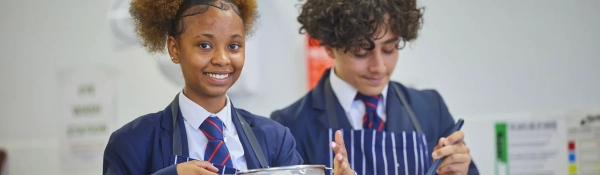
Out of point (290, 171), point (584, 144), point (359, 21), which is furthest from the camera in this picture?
point (584, 144)

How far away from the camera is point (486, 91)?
1891mm

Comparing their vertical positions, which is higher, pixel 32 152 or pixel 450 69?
pixel 450 69

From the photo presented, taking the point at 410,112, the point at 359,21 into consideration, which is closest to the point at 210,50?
the point at 359,21

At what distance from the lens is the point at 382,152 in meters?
1.30

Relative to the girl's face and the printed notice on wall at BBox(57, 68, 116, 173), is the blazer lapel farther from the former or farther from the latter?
the printed notice on wall at BBox(57, 68, 116, 173)

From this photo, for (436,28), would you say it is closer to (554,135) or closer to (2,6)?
(554,135)

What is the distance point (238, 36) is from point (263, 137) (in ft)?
0.46

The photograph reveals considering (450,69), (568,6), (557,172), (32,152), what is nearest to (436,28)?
(450,69)

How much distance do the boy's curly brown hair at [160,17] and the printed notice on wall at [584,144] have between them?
1.18 meters

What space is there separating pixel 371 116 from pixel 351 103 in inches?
1.6

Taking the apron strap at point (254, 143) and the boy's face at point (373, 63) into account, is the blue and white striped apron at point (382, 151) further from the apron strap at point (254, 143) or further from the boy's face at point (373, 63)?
the apron strap at point (254, 143)

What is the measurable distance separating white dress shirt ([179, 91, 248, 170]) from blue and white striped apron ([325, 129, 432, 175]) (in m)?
0.32

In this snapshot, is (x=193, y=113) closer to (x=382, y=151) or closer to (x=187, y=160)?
(x=187, y=160)

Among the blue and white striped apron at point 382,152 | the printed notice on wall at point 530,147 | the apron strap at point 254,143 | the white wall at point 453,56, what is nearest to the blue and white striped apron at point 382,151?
the blue and white striped apron at point 382,152
